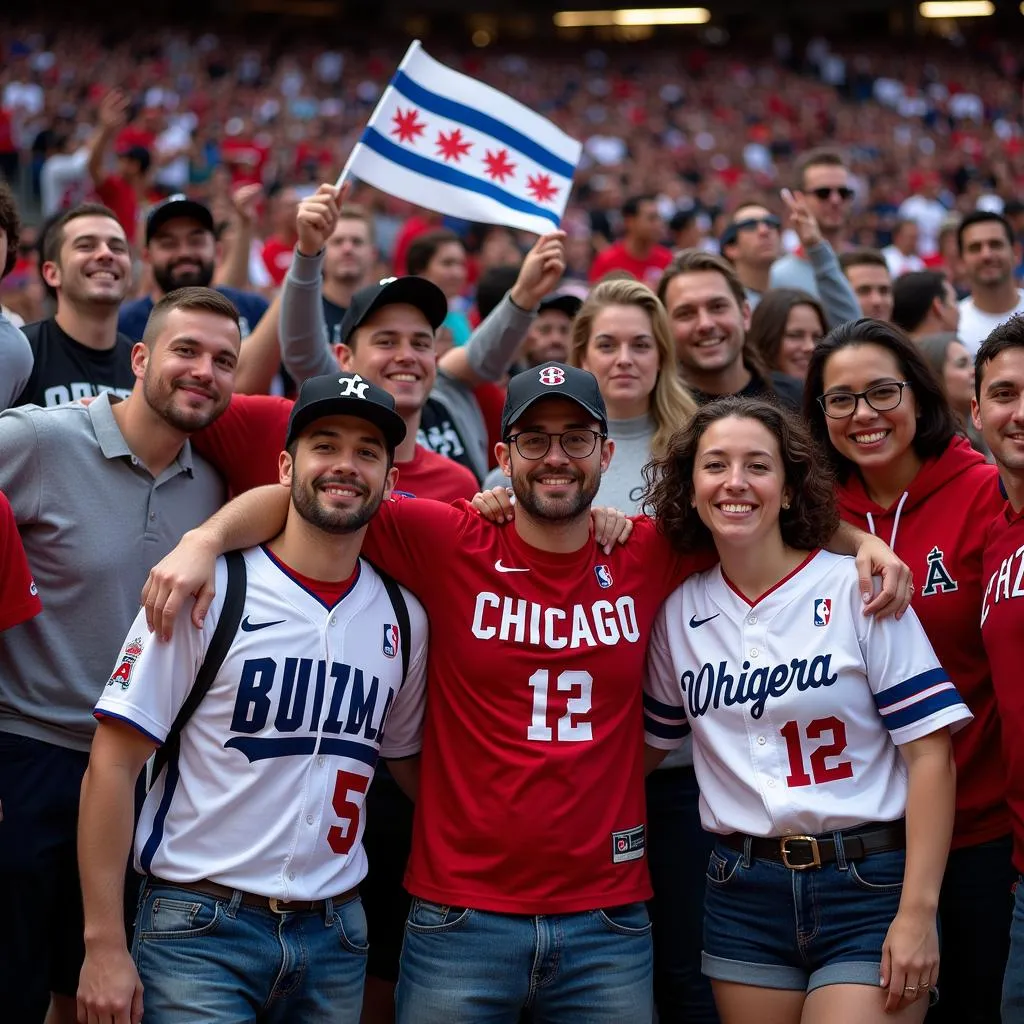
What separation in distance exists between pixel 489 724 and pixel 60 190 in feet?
52.9

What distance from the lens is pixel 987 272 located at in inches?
305

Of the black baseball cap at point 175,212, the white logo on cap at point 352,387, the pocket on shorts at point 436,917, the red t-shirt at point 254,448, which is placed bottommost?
the pocket on shorts at point 436,917

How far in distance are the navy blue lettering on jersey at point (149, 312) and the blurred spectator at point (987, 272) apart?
395cm

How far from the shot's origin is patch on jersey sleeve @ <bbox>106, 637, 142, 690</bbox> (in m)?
3.62

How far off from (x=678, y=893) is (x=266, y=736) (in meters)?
1.53

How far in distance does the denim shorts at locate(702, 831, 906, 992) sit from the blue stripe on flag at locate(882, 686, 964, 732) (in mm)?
361

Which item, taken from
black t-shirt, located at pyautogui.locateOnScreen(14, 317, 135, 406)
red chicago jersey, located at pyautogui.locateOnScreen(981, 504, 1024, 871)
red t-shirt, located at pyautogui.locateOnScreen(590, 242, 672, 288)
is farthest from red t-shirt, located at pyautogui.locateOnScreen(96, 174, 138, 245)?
red chicago jersey, located at pyautogui.locateOnScreen(981, 504, 1024, 871)

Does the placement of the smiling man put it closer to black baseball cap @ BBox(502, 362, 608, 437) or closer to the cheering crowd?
the cheering crowd

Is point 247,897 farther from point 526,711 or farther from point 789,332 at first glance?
point 789,332

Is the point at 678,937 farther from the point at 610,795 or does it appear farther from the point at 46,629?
the point at 46,629

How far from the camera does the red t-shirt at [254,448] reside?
4637 mm

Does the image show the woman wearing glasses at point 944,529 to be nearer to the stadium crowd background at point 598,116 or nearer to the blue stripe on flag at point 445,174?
the blue stripe on flag at point 445,174

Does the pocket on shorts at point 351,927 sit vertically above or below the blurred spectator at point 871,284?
below

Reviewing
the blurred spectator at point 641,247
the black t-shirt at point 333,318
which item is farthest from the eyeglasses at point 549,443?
the blurred spectator at point 641,247
